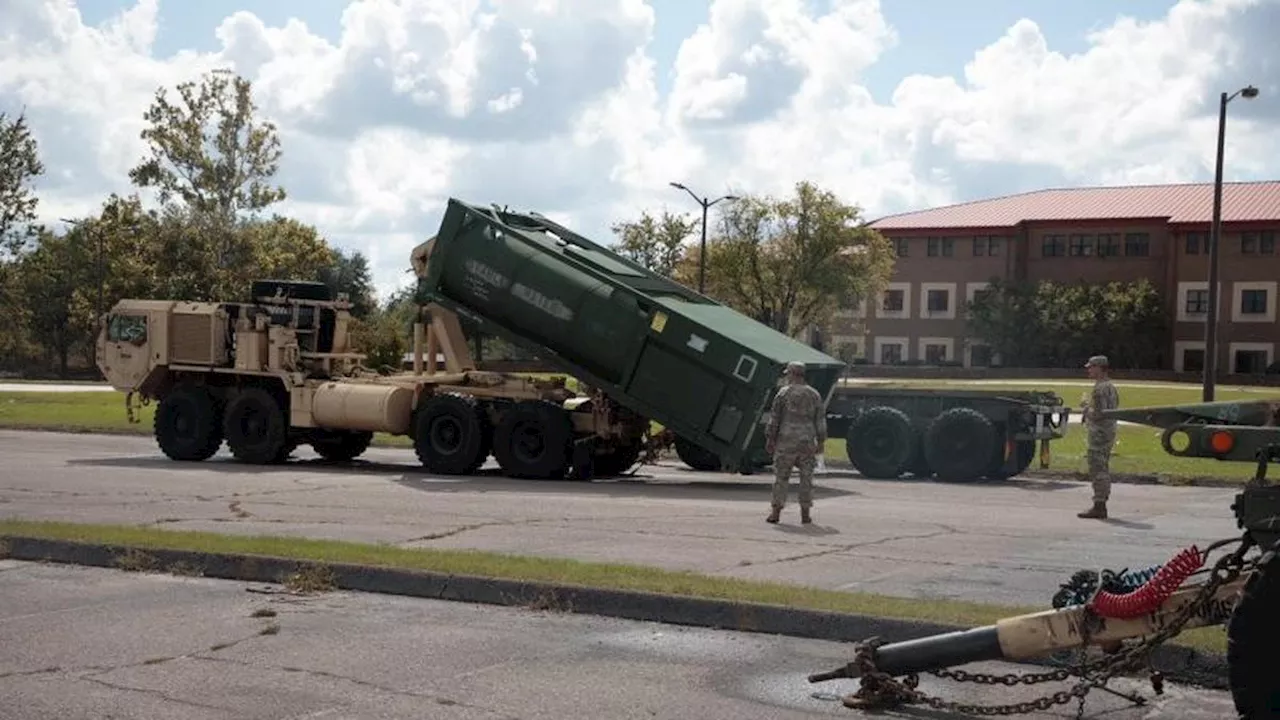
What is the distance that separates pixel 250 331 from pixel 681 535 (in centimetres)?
1115

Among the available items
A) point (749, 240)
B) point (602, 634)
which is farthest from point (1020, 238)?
point (602, 634)

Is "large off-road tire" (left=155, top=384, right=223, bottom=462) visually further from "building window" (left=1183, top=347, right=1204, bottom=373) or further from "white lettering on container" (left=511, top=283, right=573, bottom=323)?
"building window" (left=1183, top=347, right=1204, bottom=373)

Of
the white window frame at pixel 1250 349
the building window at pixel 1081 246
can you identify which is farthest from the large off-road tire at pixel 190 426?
the building window at pixel 1081 246

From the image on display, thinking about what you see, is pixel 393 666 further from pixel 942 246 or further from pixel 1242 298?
pixel 942 246

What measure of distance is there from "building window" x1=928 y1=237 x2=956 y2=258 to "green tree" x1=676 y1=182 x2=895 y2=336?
41.5 ft

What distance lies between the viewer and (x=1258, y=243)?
7712 centimetres

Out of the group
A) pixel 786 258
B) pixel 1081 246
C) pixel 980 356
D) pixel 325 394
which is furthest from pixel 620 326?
pixel 1081 246

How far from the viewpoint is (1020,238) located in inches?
3366

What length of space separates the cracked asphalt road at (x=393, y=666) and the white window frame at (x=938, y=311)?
262 feet

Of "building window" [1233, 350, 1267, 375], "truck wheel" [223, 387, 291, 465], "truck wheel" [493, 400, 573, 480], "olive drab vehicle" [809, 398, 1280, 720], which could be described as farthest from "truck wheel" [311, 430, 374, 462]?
"building window" [1233, 350, 1267, 375]

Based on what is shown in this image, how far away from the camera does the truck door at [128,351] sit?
78.0ft

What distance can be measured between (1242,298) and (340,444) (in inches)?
2524

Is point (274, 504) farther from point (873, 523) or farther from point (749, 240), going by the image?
point (749, 240)

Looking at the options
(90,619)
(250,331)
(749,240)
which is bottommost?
(90,619)
